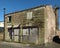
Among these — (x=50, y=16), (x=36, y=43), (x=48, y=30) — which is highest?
(x=50, y=16)

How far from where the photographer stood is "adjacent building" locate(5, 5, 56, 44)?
2723cm

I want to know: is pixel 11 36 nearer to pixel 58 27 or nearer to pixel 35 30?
pixel 35 30

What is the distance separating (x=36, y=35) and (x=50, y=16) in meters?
4.19

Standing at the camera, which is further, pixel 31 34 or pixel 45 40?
pixel 31 34

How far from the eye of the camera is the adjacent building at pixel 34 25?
27.2 metres

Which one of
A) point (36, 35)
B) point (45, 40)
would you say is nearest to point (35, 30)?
point (36, 35)

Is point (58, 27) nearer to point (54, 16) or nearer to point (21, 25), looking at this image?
point (54, 16)

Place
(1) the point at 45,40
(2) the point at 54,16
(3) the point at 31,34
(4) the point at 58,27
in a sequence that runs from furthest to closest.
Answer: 1. (4) the point at 58,27
2. (2) the point at 54,16
3. (3) the point at 31,34
4. (1) the point at 45,40

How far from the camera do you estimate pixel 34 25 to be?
2848 cm

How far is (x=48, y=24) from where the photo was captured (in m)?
27.7

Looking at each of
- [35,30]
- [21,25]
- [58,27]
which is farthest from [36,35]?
[58,27]

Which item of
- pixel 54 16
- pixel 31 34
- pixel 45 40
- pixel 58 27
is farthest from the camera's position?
pixel 58 27

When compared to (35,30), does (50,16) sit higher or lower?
higher

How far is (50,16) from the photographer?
28500mm
